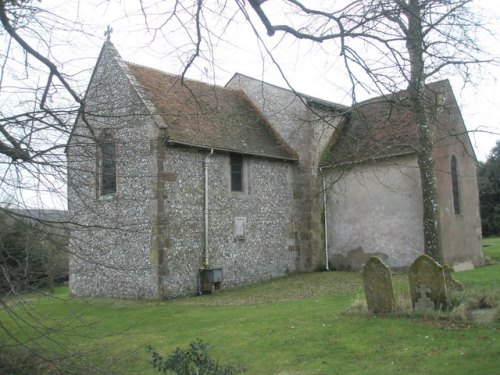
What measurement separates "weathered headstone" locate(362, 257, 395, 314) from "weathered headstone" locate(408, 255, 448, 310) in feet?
1.50

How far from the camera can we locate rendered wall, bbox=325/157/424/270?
1681cm

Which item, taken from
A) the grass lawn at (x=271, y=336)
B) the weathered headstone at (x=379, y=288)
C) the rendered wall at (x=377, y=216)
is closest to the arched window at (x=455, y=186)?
the rendered wall at (x=377, y=216)

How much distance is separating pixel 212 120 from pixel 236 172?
208 centimetres

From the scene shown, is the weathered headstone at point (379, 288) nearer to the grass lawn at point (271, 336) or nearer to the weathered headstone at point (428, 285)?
the grass lawn at point (271, 336)

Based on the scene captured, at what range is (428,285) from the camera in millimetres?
9297

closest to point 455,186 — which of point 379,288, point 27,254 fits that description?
point 379,288

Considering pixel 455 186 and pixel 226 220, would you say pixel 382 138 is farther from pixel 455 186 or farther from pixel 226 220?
pixel 226 220

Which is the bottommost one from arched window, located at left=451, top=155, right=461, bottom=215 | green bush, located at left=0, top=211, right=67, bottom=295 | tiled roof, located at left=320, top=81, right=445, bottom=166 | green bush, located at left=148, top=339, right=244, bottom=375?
green bush, located at left=148, top=339, right=244, bottom=375

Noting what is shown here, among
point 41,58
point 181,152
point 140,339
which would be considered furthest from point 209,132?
point 41,58

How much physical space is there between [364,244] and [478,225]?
5.45 metres

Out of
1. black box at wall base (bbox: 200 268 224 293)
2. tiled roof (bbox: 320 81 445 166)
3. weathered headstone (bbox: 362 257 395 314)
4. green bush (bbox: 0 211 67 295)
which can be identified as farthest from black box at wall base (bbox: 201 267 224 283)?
green bush (bbox: 0 211 67 295)

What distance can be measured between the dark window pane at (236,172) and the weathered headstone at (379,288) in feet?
26.8

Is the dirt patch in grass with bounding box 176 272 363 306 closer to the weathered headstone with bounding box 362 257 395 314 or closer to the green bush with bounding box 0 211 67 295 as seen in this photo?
the weathered headstone with bounding box 362 257 395 314

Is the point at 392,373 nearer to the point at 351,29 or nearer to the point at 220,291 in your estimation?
the point at 351,29
